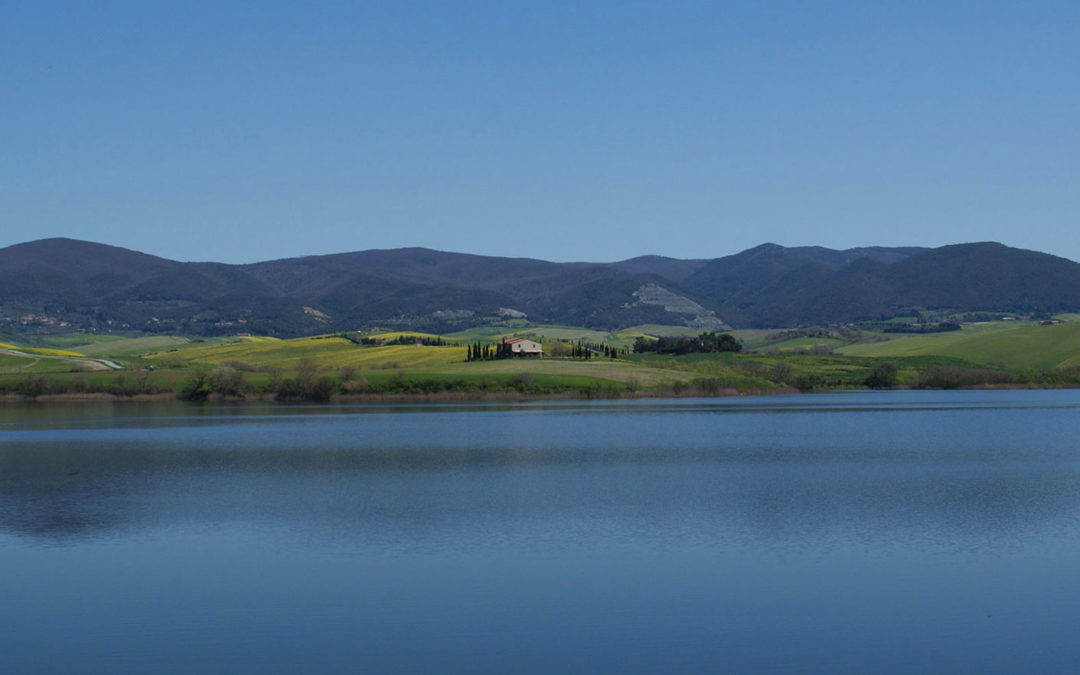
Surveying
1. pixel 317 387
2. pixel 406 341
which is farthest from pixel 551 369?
pixel 406 341

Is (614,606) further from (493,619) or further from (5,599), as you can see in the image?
(5,599)

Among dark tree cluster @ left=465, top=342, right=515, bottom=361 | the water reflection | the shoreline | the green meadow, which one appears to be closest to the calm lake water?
the water reflection

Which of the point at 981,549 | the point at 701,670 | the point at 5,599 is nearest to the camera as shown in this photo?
the point at 701,670

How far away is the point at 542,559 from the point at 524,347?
385 feet

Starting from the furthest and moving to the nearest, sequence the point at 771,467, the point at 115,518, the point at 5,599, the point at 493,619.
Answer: the point at 771,467 → the point at 115,518 → the point at 5,599 → the point at 493,619

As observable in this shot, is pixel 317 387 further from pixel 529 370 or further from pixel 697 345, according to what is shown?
pixel 697 345

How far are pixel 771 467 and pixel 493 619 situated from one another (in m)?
26.9

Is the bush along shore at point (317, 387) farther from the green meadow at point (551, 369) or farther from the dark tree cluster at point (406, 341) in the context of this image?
the dark tree cluster at point (406, 341)

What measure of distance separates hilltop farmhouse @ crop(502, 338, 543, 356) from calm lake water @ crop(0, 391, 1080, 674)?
277 feet

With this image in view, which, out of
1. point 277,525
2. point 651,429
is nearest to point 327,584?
point 277,525

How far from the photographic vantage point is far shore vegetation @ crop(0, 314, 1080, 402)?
106625 mm

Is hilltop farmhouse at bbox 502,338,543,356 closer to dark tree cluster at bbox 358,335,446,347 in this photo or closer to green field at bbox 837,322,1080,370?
Result: dark tree cluster at bbox 358,335,446,347

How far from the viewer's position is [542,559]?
84.8ft

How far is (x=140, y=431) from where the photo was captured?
6781 cm
